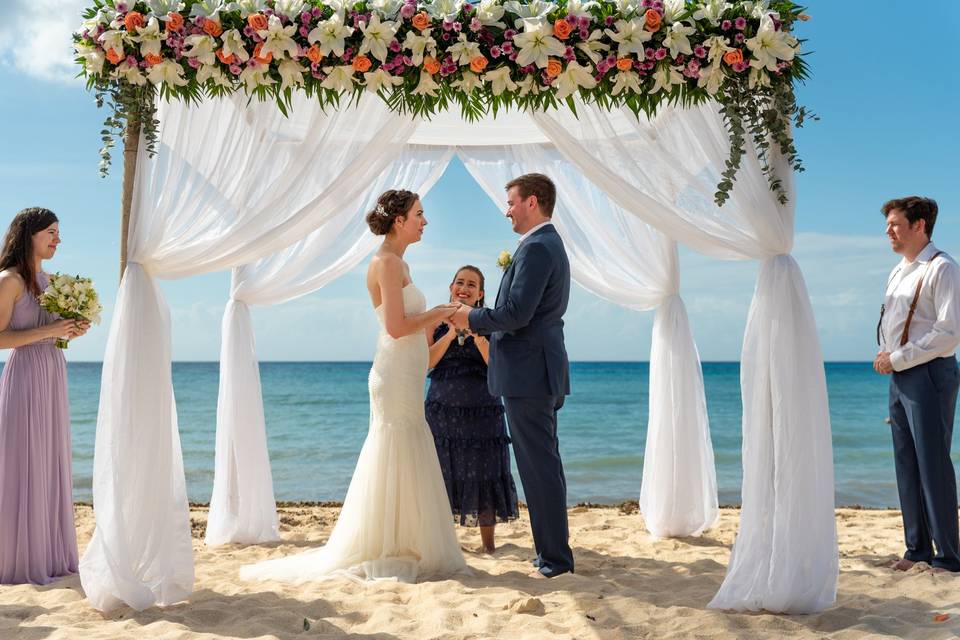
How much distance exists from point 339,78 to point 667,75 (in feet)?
4.88

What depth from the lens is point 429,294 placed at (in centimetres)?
2311

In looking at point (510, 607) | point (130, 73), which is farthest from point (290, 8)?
point (510, 607)

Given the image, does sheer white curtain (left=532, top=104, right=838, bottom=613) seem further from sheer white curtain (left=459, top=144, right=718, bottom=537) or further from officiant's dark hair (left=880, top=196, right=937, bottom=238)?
sheer white curtain (left=459, top=144, right=718, bottom=537)

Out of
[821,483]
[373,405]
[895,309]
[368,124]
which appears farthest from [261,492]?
[895,309]

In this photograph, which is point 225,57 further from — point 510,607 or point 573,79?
point 510,607

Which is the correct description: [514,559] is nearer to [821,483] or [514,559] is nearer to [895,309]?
[821,483]

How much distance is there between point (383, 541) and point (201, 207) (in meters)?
1.92

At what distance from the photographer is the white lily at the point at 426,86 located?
411 centimetres

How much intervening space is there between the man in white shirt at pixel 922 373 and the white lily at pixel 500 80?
86.6 inches

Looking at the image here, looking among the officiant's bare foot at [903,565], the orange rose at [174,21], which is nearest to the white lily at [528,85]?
the orange rose at [174,21]

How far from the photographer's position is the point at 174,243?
420 centimetres

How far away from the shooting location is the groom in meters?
4.43

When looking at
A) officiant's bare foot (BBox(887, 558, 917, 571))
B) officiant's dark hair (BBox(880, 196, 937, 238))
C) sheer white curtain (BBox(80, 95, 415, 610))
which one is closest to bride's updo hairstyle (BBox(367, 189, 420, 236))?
sheer white curtain (BBox(80, 95, 415, 610))

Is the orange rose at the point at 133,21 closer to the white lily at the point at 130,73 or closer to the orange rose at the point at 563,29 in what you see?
the white lily at the point at 130,73
